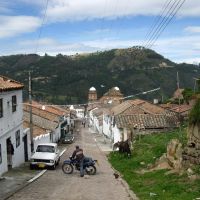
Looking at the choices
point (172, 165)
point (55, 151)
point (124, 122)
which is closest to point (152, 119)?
point (124, 122)

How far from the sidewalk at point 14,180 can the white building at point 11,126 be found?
632 mm

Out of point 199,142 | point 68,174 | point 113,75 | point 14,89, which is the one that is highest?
point 113,75

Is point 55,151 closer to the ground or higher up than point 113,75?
closer to the ground

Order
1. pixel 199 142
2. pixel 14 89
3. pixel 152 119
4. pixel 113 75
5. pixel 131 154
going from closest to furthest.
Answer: pixel 199 142 < pixel 14 89 < pixel 131 154 < pixel 152 119 < pixel 113 75

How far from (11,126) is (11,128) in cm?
12

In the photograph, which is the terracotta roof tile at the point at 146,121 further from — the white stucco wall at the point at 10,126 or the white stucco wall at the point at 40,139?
the white stucco wall at the point at 10,126

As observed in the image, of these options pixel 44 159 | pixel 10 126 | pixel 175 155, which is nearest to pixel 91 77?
pixel 44 159

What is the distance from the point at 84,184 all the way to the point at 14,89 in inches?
357

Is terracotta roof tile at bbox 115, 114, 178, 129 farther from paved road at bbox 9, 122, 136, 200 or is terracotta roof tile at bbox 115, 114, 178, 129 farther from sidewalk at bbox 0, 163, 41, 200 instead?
paved road at bbox 9, 122, 136, 200

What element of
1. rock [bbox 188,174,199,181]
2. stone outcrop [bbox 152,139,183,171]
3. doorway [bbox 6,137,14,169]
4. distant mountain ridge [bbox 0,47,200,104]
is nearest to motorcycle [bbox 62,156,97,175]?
stone outcrop [bbox 152,139,183,171]

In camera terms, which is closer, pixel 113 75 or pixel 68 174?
pixel 68 174

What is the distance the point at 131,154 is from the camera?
3180cm

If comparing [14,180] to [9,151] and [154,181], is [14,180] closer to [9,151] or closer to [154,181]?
[9,151]

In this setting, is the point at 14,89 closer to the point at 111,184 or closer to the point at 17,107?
the point at 17,107
